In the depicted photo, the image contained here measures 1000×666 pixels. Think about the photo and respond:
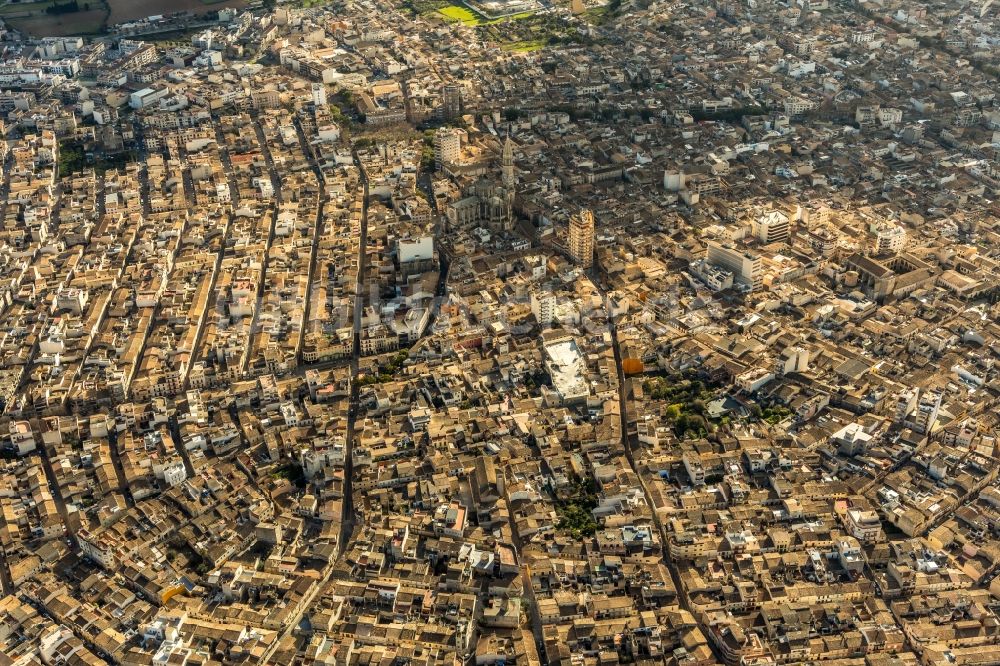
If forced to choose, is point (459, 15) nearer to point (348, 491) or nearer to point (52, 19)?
point (52, 19)

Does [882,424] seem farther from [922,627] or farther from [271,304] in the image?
[271,304]

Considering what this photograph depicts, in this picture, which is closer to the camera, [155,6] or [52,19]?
[52,19]

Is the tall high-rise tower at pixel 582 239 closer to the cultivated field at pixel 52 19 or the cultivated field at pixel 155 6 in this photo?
the cultivated field at pixel 155 6

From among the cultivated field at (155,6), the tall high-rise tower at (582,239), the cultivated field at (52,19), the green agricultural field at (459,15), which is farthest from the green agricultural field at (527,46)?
the tall high-rise tower at (582,239)

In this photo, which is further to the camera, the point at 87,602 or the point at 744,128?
the point at 744,128

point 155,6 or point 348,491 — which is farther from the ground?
point 348,491

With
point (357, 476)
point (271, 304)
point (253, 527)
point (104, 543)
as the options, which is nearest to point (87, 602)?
point (104, 543)

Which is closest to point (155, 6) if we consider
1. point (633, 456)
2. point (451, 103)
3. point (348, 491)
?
point (451, 103)
